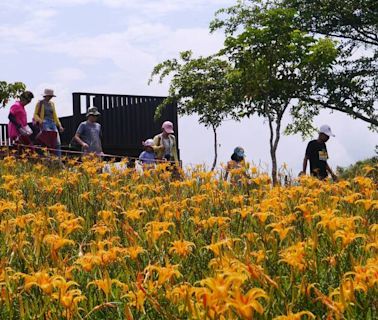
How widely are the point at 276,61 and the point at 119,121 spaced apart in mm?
5464

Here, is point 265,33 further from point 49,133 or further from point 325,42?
point 49,133

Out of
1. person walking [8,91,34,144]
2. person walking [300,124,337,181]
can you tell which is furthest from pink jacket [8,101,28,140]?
person walking [300,124,337,181]

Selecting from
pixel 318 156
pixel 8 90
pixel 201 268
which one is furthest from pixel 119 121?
pixel 201 268

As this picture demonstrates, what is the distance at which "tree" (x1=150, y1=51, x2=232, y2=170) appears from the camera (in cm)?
2761

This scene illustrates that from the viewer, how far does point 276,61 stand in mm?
22359

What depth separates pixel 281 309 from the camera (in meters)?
2.50

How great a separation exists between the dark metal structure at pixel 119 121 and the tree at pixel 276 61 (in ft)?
10.8

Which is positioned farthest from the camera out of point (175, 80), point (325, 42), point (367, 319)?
point (175, 80)

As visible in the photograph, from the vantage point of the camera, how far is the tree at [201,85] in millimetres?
27609

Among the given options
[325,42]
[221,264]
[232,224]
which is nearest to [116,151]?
[325,42]

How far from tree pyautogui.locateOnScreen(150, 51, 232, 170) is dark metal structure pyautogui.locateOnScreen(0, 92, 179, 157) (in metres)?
4.50

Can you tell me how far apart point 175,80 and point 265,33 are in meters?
6.28

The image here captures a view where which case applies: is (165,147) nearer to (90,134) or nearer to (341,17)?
(90,134)

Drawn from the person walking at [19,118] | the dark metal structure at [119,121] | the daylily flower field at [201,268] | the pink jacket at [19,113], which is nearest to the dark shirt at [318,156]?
the daylily flower field at [201,268]
